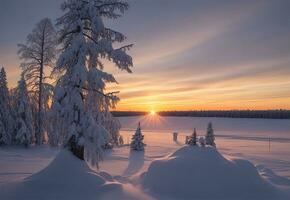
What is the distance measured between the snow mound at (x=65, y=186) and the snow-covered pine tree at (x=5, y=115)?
20.3m

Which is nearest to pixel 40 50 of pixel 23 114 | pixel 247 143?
pixel 23 114

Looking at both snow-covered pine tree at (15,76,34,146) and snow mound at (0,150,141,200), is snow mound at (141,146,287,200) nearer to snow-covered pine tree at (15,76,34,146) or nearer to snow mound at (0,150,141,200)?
snow mound at (0,150,141,200)

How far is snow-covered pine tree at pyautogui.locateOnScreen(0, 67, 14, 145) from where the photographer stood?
107 feet

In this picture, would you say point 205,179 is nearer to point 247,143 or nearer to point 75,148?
point 75,148

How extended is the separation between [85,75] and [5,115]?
2215 centimetres

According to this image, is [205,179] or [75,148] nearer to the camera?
[205,179]

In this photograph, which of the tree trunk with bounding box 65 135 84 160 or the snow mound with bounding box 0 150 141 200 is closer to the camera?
the snow mound with bounding box 0 150 141 200

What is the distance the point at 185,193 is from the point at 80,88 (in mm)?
6891

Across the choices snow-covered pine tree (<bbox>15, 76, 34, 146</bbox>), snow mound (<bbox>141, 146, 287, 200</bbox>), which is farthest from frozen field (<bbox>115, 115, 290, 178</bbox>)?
snow-covered pine tree (<bbox>15, 76, 34, 146</bbox>)

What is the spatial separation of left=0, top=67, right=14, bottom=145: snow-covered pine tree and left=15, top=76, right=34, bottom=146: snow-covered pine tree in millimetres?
726

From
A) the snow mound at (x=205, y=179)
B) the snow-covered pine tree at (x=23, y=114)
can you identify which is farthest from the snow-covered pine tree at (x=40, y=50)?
the snow mound at (x=205, y=179)

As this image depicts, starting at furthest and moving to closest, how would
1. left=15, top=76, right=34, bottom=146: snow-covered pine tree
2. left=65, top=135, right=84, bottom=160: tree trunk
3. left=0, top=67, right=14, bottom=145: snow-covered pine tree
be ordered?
left=15, top=76, right=34, bottom=146: snow-covered pine tree < left=0, top=67, right=14, bottom=145: snow-covered pine tree < left=65, top=135, right=84, bottom=160: tree trunk

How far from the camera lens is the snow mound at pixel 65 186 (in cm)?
1266

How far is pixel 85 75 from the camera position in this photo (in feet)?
49.0
